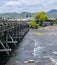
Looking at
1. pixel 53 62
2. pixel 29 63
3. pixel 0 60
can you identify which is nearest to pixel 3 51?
pixel 0 60

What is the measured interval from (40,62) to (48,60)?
2.31 metres

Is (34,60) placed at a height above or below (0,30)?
below

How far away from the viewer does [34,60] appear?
48.5 m

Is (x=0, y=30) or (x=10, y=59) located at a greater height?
(x=0, y=30)

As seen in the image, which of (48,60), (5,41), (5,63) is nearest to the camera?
(5,63)

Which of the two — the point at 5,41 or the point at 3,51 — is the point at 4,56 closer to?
the point at 3,51

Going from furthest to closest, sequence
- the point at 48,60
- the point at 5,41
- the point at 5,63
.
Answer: the point at 5,41
the point at 48,60
the point at 5,63

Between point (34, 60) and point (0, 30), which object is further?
point (34, 60)

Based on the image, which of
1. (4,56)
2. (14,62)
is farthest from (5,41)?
(14,62)

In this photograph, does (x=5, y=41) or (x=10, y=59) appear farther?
(x=5, y=41)

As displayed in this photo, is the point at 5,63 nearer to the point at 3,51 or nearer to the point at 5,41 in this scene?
the point at 3,51

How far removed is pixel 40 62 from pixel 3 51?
646 centimetres

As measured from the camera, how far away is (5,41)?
182 feet

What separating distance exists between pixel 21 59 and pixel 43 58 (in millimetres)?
3813
